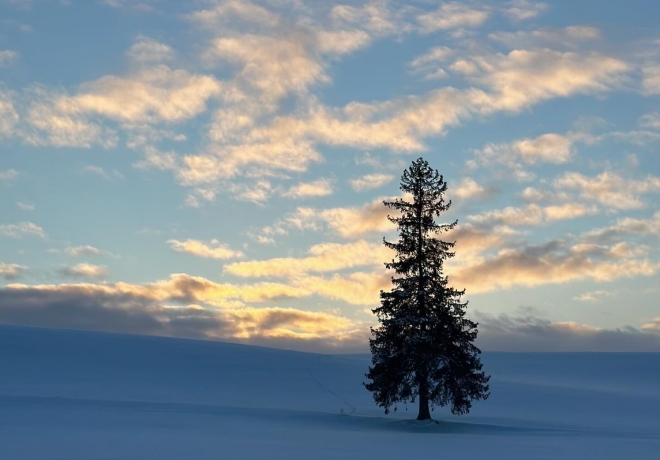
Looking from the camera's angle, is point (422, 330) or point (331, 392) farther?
point (331, 392)

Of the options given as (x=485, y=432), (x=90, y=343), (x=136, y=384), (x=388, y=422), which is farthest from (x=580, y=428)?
(x=90, y=343)

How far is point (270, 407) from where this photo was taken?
41.2m

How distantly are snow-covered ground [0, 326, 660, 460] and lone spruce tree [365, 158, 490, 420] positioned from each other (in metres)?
2.00

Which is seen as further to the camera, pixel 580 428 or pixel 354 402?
pixel 354 402

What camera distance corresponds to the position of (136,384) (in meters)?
48.0

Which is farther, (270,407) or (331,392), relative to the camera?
(331,392)

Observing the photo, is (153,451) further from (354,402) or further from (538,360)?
(538,360)

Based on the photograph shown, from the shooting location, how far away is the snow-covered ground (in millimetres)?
24203

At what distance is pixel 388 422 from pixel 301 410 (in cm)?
524

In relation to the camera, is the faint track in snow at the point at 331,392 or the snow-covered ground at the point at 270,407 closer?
the snow-covered ground at the point at 270,407

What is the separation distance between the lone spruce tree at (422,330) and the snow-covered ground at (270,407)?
200cm

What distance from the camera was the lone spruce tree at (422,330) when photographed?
1441 inches

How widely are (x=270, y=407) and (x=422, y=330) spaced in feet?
34.1

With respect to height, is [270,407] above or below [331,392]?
below
